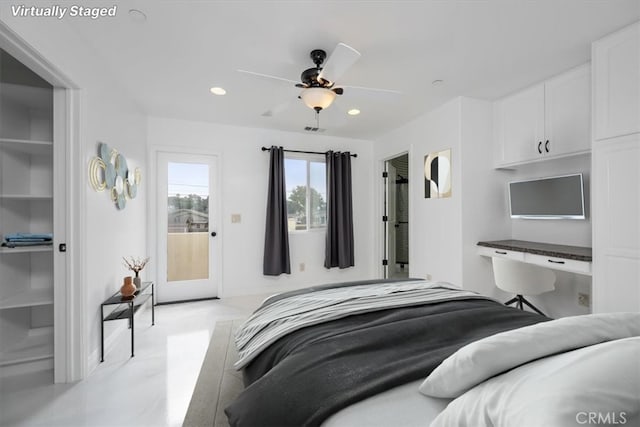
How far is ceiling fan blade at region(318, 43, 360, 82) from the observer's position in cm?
170

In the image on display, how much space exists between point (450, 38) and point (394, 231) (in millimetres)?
3330

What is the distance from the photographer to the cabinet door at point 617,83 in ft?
6.44

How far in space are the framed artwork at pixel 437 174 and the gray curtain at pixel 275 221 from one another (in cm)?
197

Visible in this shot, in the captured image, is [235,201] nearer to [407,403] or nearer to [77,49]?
[77,49]

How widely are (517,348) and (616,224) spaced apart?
6.75 feet

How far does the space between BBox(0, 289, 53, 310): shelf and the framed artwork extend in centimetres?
377

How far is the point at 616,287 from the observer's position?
205 cm

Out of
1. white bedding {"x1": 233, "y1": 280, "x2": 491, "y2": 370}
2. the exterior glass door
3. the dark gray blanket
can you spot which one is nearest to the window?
the exterior glass door

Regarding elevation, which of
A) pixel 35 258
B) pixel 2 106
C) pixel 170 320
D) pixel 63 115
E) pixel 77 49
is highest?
pixel 77 49

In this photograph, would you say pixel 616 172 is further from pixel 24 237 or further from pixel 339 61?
pixel 24 237

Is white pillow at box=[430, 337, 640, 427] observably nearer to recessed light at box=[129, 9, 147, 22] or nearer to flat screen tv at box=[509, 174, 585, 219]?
flat screen tv at box=[509, 174, 585, 219]

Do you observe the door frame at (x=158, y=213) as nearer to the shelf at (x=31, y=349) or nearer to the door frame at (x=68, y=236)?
the shelf at (x=31, y=349)

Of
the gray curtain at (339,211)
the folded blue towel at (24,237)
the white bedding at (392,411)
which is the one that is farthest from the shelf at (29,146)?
the gray curtain at (339,211)

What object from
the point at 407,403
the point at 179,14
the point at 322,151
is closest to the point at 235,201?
the point at 322,151
